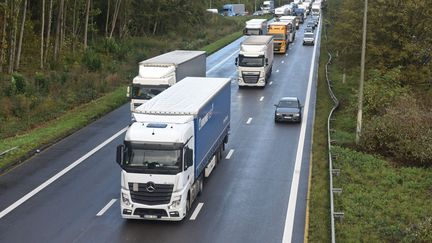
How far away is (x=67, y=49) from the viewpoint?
59281mm

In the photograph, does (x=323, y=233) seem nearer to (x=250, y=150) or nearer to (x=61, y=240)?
(x=61, y=240)

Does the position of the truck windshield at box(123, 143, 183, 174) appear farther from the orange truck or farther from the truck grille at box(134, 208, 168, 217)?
the orange truck

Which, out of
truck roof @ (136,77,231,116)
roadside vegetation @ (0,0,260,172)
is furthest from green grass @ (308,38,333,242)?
roadside vegetation @ (0,0,260,172)

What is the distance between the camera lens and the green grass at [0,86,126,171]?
97.5 ft

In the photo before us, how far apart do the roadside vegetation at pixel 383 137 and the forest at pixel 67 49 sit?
17.0 metres

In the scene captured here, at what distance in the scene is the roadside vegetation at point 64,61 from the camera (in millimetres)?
36594

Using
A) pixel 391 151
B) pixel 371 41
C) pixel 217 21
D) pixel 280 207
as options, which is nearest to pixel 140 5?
pixel 217 21

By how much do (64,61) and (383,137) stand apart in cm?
3218

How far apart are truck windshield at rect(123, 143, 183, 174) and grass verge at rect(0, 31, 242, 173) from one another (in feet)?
31.4

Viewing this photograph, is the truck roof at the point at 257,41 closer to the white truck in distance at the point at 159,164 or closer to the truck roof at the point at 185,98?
the truck roof at the point at 185,98

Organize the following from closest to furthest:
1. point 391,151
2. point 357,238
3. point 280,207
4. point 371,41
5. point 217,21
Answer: point 357,238, point 280,207, point 391,151, point 371,41, point 217,21

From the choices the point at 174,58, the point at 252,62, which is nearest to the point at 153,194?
the point at 174,58

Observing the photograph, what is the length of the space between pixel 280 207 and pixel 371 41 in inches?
862

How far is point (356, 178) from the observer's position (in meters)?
25.9
